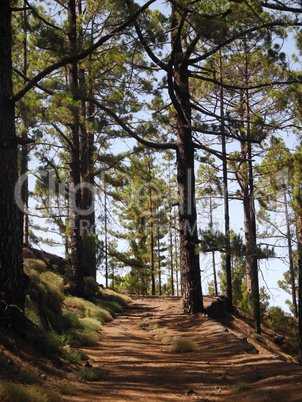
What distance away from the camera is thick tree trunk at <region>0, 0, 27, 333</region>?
20.1ft

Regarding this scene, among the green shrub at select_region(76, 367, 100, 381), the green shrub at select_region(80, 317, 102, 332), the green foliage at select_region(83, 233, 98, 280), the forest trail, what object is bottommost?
the forest trail

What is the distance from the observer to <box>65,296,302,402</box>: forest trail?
5105 mm

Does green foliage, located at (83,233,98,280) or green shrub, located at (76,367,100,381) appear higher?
green foliage, located at (83,233,98,280)

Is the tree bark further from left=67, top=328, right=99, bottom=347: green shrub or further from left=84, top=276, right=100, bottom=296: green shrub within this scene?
left=84, top=276, right=100, bottom=296: green shrub

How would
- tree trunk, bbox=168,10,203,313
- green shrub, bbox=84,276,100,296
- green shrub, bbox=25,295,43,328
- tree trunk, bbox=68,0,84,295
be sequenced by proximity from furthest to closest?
green shrub, bbox=84,276,100,296
tree trunk, bbox=68,0,84,295
tree trunk, bbox=168,10,203,313
green shrub, bbox=25,295,43,328

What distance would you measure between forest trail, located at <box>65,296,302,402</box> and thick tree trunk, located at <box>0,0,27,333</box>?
160 centimetres

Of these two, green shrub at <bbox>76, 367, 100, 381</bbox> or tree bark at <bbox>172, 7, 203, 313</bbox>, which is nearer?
green shrub at <bbox>76, 367, 100, 381</bbox>

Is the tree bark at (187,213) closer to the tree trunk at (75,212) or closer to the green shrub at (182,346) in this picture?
the tree trunk at (75,212)

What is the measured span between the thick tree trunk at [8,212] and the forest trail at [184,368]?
1.60 m

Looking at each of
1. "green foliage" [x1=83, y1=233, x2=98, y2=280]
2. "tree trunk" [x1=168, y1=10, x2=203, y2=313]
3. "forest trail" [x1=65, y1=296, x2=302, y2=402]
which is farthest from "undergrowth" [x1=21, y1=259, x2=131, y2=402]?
"green foliage" [x1=83, y1=233, x2=98, y2=280]

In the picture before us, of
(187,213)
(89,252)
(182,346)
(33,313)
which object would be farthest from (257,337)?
(33,313)

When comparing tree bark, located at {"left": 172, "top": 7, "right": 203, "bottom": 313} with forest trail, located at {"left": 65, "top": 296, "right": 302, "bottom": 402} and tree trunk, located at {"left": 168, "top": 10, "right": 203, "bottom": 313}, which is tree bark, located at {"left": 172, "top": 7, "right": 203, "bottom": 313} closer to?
tree trunk, located at {"left": 168, "top": 10, "right": 203, "bottom": 313}

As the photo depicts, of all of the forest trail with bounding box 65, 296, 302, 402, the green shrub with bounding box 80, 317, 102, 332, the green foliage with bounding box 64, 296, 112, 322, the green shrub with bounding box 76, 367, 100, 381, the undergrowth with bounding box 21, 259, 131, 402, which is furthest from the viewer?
the green foliage with bounding box 64, 296, 112, 322

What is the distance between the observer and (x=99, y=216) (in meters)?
20.3
